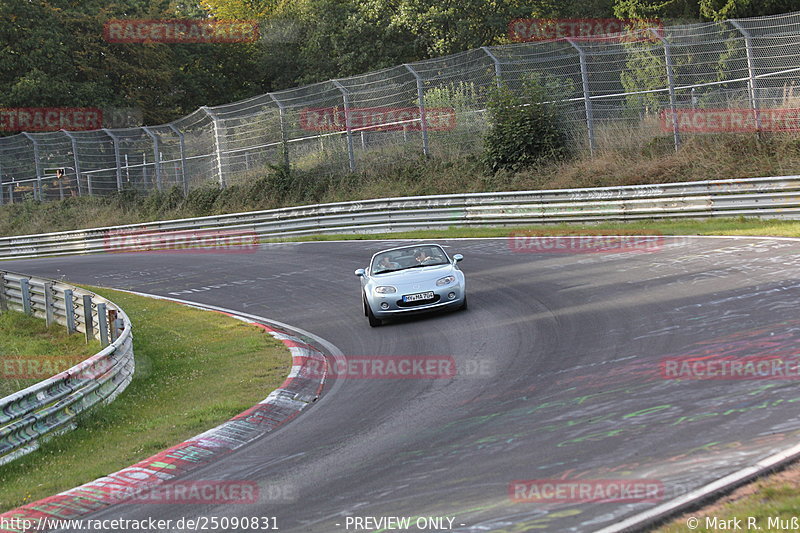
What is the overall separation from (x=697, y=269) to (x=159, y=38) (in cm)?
4808

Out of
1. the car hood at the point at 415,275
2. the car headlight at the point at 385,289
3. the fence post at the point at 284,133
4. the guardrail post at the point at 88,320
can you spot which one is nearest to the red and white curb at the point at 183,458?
the car headlight at the point at 385,289

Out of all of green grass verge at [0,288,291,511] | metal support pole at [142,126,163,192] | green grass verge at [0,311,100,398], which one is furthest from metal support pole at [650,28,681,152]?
metal support pole at [142,126,163,192]

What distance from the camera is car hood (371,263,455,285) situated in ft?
45.6

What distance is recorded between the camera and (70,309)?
1642 cm

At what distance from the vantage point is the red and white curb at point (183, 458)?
23.0 feet

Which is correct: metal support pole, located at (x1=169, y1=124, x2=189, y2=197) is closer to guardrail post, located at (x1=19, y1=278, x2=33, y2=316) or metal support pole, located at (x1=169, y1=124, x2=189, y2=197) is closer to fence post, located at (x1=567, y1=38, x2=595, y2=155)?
guardrail post, located at (x1=19, y1=278, x2=33, y2=316)

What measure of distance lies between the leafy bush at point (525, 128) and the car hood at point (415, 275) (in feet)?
41.6

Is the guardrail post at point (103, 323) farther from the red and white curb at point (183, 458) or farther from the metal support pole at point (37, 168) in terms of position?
the metal support pole at point (37, 168)

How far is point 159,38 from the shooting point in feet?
181

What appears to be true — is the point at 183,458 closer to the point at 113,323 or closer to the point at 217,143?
the point at 113,323

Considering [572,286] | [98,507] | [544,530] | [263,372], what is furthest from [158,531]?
[572,286]

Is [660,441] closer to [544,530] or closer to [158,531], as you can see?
[544,530]

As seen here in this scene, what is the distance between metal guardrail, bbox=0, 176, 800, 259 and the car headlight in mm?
9540

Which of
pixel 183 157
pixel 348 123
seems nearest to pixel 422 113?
pixel 348 123
